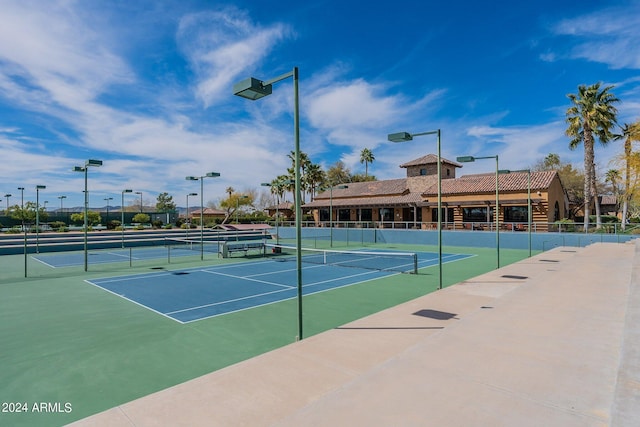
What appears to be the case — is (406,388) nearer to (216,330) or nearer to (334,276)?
(216,330)

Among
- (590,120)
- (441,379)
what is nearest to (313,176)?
(590,120)

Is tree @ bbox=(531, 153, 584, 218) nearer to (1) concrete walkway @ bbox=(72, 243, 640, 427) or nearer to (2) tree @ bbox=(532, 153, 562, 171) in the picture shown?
(2) tree @ bbox=(532, 153, 562, 171)

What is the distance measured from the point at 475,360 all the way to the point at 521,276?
33.4 ft

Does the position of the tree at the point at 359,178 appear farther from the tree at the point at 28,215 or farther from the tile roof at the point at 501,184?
the tree at the point at 28,215

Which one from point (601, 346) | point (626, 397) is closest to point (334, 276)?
point (601, 346)

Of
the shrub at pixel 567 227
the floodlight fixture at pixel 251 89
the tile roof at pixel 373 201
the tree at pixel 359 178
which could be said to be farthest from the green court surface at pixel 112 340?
the tree at pixel 359 178

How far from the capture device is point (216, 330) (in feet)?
27.0

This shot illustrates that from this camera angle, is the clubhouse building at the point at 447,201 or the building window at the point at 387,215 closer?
the clubhouse building at the point at 447,201

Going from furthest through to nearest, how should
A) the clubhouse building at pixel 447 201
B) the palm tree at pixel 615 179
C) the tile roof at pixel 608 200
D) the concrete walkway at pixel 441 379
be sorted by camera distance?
the tile roof at pixel 608 200, the clubhouse building at pixel 447 201, the palm tree at pixel 615 179, the concrete walkway at pixel 441 379

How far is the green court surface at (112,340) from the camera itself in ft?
17.1

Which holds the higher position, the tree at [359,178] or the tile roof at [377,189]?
the tree at [359,178]

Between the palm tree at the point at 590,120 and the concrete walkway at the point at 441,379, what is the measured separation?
32708 millimetres

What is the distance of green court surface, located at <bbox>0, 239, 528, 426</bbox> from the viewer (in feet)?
17.1

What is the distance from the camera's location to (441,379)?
4.23 metres
